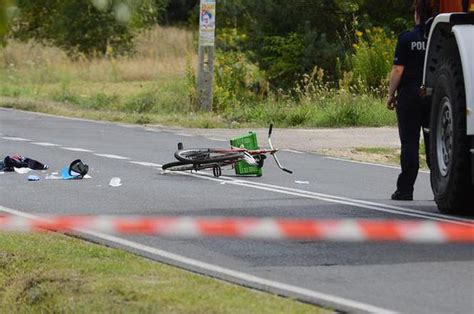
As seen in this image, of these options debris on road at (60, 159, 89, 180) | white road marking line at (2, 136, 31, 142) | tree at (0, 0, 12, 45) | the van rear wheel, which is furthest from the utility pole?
tree at (0, 0, 12, 45)

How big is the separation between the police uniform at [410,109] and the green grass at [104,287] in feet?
14.7

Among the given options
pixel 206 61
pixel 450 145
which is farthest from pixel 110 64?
pixel 450 145

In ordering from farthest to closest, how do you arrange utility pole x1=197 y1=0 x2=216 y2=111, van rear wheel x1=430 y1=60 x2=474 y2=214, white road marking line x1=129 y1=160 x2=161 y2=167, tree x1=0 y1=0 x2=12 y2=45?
utility pole x1=197 y1=0 x2=216 y2=111
white road marking line x1=129 y1=160 x2=161 y2=167
van rear wheel x1=430 y1=60 x2=474 y2=214
tree x1=0 y1=0 x2=12 y2=45

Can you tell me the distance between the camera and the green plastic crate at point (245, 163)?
16516 mm

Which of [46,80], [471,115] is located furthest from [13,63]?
[471,115]

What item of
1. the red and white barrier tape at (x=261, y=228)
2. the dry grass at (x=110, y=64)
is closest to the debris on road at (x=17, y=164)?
the red and white barrier tape at (x=261, y=228)

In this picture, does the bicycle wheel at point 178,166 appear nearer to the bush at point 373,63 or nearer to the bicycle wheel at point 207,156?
the bicycle wheel at point 207,156

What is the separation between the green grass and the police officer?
4465mm

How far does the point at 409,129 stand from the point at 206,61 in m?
15.0

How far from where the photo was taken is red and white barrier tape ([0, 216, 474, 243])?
11.2 meters

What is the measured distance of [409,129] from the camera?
46.8 ft

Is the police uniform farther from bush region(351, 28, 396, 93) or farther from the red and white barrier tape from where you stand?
bush region(351, 28, 396, 93)

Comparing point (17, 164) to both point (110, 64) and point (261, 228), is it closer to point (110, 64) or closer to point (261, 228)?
point (261, 228)

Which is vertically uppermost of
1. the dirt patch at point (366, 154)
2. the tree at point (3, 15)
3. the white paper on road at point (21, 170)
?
the tree at point (3, 15)
